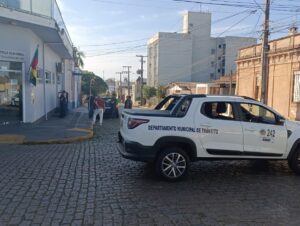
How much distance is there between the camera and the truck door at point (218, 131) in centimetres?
662

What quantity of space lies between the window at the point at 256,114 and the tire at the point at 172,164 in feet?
5.15

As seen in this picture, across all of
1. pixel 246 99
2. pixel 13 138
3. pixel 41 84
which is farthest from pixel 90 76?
pixel 246 99

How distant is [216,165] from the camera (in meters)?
8.11

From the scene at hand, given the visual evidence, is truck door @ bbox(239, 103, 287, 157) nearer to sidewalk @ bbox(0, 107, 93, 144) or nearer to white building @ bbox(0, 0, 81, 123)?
sidewalk @ bbox(0, 107, 93, 144)

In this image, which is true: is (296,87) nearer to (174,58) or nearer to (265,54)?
(265,54)

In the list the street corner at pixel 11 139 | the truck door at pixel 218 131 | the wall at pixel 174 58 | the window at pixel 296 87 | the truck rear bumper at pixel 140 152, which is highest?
the wall at pixel 174 58

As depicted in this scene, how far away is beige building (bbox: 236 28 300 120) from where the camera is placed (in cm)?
2309

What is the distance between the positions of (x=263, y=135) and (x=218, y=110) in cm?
106

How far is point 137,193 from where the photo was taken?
5.71m

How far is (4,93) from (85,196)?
10255mm

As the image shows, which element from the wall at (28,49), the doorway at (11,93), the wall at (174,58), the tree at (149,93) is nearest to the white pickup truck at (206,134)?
the wall at (28,49)

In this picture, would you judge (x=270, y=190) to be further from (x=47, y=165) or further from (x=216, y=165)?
(x=47, y=165)

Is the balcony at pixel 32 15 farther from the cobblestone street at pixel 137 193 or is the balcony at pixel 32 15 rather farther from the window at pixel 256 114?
the window at pixel 256 114

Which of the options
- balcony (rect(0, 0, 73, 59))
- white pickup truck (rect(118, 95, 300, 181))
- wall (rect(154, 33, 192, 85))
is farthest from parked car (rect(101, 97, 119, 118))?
wall (rect(154, 33, 192, 85))
